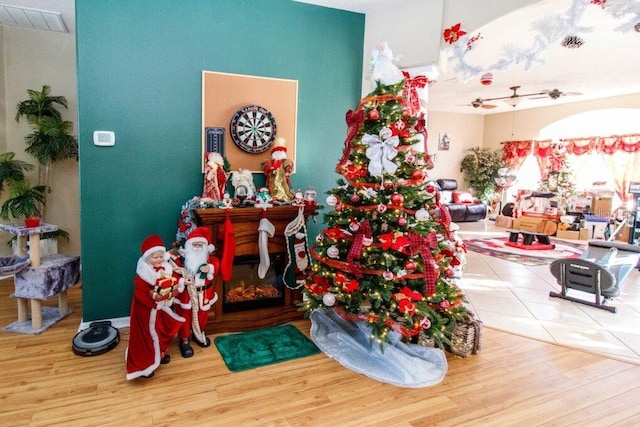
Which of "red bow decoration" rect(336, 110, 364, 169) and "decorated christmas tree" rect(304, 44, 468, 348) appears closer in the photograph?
"decorated christmas tree" rect(304, 44, 468, 348)

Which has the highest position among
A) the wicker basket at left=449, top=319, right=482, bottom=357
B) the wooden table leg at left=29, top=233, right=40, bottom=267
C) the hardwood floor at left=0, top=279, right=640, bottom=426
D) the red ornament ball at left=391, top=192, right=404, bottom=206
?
the red ornament ball at left=391, top=192, right=404, bottom=206

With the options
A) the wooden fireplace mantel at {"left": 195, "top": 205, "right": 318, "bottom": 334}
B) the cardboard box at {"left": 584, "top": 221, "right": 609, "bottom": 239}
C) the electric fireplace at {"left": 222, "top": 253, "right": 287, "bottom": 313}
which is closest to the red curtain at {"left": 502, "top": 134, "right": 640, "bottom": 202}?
the cardboard box at {"left": 584, "top": 221, "right": 609, "bottom": 239}

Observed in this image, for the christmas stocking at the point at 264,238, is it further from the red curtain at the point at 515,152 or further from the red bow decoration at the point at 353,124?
the red curtain at the point at 515,152

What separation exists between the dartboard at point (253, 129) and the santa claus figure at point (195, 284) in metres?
0.87

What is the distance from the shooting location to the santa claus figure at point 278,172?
3.16 metres

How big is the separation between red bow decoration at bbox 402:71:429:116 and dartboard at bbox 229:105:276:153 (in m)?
1.15

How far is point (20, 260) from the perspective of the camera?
9.80 feet

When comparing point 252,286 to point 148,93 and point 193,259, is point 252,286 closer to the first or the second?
point 193,259

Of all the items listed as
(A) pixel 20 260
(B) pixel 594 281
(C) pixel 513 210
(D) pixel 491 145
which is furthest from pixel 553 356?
(D) pixel 491 145

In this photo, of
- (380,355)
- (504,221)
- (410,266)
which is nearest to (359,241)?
(410,266)

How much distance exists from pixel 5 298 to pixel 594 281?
561cm

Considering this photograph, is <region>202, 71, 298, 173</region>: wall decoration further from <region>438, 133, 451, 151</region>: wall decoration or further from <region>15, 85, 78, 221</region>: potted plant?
<region>438, 133, 451, 151</region>: wall decoration

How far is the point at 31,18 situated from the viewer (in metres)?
3.61

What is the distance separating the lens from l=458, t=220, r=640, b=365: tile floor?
10.0 feet
